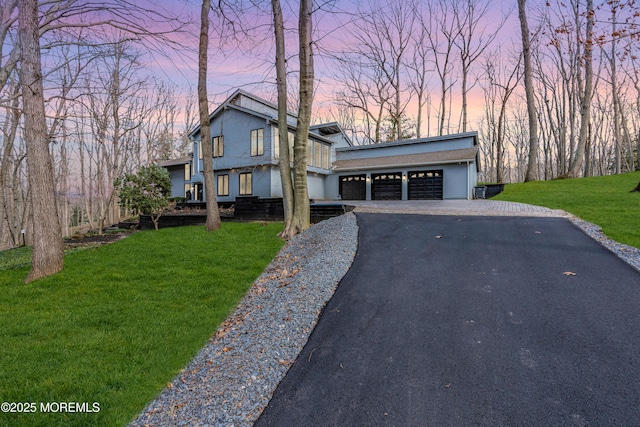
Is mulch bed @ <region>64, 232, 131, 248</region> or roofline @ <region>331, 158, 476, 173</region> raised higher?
roofline @ <region>331, 158, 476, 173</region>

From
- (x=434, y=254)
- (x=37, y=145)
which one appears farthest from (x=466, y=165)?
(x=37, y=145)

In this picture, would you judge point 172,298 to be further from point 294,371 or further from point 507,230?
point 507,230

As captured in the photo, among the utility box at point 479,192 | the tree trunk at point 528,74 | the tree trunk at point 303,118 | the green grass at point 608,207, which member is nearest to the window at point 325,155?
the utility box at point 479,192

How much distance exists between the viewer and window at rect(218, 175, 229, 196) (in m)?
18.3

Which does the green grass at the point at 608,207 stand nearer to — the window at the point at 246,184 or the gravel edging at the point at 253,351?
the gravel edging at the point at 253,351

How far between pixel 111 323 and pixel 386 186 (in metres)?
17.7

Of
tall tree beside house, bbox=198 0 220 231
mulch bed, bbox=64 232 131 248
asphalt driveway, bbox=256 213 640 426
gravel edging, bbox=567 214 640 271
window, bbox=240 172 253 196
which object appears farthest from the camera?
window, bbox=240 172 253 196

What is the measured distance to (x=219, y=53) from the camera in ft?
33.9

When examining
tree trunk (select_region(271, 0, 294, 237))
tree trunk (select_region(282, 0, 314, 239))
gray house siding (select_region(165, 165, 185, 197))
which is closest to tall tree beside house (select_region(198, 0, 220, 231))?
tree trunk (select_region(271, 0, 294, 237))

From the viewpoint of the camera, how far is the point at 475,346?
10.2ft

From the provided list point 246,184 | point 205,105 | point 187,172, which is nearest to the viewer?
point 205,105

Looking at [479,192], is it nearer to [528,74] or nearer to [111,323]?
[528,74]

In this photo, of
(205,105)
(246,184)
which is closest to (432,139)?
(246,184)

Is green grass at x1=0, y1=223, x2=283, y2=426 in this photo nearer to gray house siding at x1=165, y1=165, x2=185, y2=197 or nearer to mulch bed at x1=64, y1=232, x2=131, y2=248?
mulch bed at x1=64, y1=232, x2=131, y2=248
